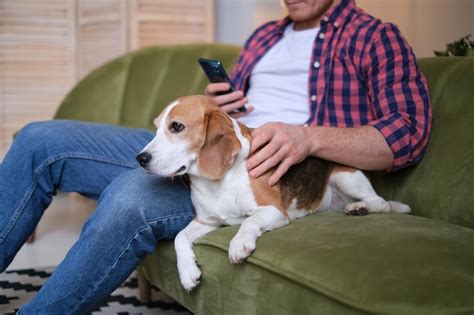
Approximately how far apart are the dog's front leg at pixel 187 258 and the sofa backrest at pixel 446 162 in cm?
65

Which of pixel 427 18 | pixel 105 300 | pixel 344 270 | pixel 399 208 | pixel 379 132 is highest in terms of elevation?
pixel 427 18

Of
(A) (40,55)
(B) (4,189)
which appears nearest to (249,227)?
(B) (4,189)

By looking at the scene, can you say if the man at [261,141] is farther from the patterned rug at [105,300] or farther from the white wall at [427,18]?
the white wall at [427,18]

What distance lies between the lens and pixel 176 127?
1674 millimetres

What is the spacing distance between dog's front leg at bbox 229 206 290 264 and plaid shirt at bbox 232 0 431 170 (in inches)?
17.4

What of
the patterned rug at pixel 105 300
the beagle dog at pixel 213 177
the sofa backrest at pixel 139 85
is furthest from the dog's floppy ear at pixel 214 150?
the sofa backrest at pixel 139 85

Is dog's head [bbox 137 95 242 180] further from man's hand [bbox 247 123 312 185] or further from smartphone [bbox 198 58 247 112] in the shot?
smartphone [bbox 198 58 247 112]

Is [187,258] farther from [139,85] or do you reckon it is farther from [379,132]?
[139,85]

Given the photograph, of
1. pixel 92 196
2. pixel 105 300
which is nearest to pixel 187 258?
pixel 92 196

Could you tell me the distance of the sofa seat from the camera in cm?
119

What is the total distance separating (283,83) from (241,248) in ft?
2.81

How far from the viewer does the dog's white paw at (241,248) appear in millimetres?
1485

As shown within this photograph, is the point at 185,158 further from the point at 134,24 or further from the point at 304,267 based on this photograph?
the point at 134,24

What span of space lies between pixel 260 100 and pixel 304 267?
3.17 ft
